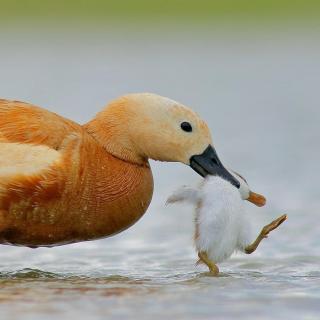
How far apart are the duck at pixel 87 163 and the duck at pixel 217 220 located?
0.14m

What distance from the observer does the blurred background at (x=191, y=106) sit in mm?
8672

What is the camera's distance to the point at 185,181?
15180 millimetres

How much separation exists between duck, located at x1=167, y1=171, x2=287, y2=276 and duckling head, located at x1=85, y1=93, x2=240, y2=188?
0.43 feet

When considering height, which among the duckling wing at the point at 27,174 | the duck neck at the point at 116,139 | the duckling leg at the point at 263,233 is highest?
the duck neck at the point at 116,139

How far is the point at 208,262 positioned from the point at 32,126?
1513mm

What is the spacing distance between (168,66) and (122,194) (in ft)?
70.2

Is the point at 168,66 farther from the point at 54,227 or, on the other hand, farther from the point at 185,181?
the point at 54,227

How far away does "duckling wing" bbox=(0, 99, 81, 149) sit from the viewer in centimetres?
942

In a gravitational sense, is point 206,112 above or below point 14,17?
below

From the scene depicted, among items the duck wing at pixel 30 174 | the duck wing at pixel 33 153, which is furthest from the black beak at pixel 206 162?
the duck wing at pixel 30 174

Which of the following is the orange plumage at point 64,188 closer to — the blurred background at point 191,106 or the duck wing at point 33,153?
the duck wing at point 33,153

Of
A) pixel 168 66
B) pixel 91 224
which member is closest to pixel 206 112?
pixel 168 66

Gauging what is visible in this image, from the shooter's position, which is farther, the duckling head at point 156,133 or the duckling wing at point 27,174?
the duckling head at point 156,133

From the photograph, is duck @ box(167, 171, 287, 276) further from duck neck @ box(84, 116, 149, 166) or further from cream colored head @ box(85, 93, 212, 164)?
duck neck @ box(84, 116, 149, 166)
